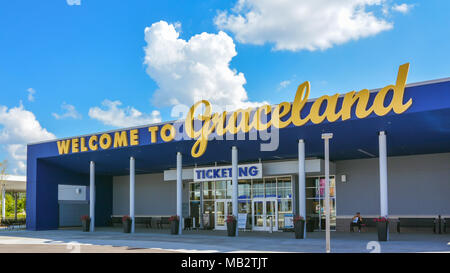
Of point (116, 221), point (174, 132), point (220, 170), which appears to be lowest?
point (116, 221)

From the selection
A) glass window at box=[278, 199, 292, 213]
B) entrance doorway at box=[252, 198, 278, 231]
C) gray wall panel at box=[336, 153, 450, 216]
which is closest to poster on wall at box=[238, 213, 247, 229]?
entrance doorway at box=[252, 198, 278, 231]

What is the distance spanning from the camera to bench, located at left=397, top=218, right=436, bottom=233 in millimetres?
24750

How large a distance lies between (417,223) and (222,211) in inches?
457

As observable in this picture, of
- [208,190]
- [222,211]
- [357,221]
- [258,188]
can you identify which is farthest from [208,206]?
[357,221]

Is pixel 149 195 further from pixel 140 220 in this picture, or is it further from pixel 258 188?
pixel 258 188

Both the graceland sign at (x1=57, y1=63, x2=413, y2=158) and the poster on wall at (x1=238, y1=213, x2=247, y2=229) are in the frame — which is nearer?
the graceland sign at (x1=57, y1=63, x2=413, y2=158)

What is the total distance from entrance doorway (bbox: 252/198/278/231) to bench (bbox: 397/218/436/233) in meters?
6.77

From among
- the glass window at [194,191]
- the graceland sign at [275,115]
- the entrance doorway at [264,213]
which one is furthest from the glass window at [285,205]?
the graceland sign at [275,115]

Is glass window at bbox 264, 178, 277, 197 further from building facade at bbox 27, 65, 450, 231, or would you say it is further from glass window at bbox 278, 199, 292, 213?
glass window at bbox 278, 199, 292, 213

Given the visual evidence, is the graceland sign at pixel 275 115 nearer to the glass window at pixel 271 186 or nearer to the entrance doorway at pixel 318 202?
the glass window at pixel 271 186
